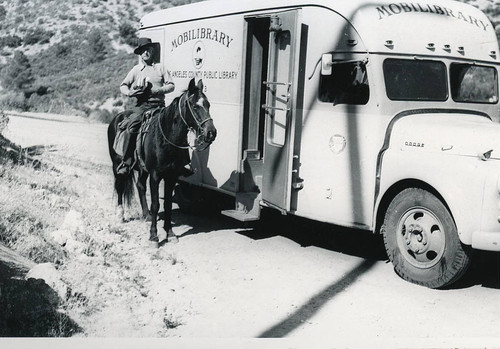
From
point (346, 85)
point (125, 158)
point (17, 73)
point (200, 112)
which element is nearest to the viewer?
point (17, 73)

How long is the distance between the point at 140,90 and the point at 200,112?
132cm

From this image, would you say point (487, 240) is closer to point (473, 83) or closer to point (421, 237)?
point (421, 237)

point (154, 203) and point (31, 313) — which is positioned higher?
point (154, 203)

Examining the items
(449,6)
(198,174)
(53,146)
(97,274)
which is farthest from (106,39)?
(449,6)

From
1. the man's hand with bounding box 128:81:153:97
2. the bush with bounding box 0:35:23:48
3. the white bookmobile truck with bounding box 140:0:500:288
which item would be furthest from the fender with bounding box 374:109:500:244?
the bush with bounding box 0:35:23:48

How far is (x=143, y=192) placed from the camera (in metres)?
7.20

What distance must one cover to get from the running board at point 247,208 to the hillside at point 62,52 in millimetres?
1817

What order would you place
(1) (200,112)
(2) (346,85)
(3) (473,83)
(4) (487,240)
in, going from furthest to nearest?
(3) (473,83) → (1) (200,112) → (2) (346,85) → (4) (487,240)

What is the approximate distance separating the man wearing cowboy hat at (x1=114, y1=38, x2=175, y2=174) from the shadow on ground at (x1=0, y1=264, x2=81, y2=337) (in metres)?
2.83

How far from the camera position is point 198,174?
24.3 feet

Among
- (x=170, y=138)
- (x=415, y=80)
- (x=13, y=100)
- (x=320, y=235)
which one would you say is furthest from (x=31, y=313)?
(x=415, y=80)

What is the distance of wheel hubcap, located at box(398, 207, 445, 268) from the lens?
512 cm

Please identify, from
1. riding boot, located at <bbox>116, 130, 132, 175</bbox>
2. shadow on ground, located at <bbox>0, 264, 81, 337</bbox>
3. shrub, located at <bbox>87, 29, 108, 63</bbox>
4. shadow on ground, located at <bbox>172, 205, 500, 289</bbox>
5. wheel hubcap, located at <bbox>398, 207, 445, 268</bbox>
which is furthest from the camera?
riding boot, located at <bbox>116, 130, 132, 175</bbox>

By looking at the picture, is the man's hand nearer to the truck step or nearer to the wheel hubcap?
the truck step
